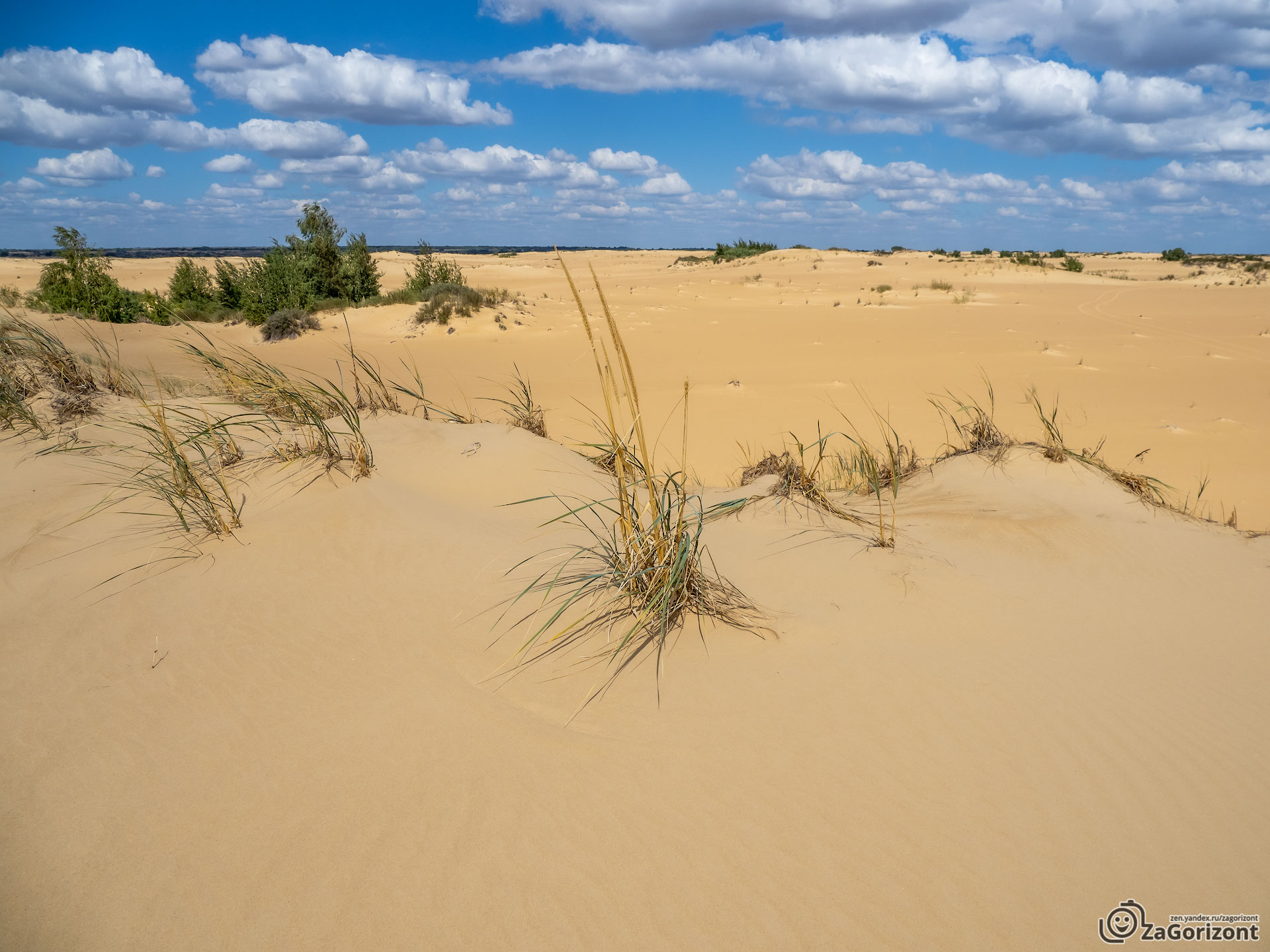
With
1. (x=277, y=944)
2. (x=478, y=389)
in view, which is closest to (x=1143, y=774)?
(x=277, y=944)

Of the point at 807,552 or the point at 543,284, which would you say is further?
the point at 543,284

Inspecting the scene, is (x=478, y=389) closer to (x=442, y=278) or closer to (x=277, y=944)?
(x=277, y=944)

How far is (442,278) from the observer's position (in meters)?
18.0

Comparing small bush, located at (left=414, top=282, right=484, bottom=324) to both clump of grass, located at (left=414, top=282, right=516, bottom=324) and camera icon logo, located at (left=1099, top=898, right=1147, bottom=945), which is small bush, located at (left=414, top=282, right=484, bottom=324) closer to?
clump of grass, located at (left=414, top=282, right=516, bottom=324)

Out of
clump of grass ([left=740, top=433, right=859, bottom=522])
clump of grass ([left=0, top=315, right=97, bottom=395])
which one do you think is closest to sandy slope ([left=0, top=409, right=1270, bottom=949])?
clump of grass ([left=740, top=433, right=859, bottom=522])

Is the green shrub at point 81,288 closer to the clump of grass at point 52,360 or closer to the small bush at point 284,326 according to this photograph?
the small bush at point 284,326

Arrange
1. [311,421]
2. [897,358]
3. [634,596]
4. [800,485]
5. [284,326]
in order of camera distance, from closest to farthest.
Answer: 1. [634,596]
2. [800,485]
3. [311,421]
4. [897,358]
5. [284,326]

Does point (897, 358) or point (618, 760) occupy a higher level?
point (897, 358)

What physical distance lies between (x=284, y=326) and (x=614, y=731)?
47.2 ft

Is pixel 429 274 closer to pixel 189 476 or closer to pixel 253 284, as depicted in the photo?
pixel 253 284

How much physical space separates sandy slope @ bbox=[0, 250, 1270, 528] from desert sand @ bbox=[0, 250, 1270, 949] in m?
1.28

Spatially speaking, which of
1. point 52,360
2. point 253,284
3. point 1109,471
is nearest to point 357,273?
point 253,284

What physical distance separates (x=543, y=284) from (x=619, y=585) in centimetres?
2790

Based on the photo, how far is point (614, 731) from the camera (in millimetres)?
1859
